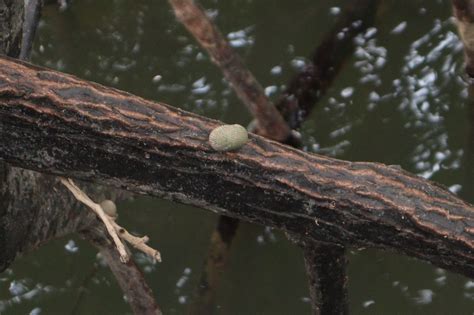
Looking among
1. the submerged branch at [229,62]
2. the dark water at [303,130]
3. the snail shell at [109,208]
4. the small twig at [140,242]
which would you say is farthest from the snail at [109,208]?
the dark water at [303,130]

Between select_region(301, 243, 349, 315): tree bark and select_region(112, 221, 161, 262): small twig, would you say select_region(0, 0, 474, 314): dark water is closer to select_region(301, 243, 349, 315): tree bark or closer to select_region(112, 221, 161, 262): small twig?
select_region(301, 243, 349, 315): tree bark

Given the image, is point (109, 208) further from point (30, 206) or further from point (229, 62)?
point (229, 62)

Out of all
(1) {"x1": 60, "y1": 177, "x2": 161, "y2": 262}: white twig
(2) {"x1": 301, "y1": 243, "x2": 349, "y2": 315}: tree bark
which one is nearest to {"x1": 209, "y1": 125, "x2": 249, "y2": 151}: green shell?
(1) {"x1": 60, "y1": 177, "x2": 161, "y2": 262}: white twig

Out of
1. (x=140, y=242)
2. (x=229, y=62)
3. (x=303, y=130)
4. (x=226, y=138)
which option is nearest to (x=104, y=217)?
(x=140, y=242)

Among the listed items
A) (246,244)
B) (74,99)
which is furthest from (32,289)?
(74,99)

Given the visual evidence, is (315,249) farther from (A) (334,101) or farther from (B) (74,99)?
(A) (334,101)

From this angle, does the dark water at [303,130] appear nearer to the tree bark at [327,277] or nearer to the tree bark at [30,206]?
the tree bark at [30,206]
